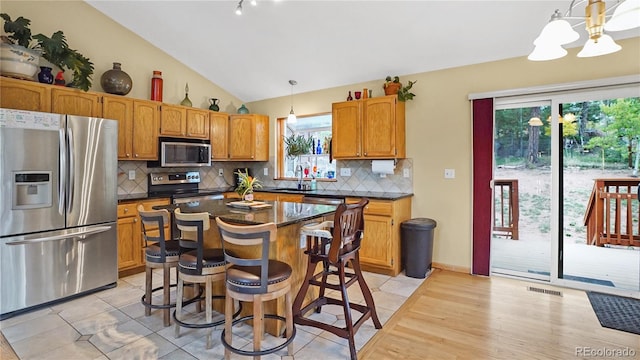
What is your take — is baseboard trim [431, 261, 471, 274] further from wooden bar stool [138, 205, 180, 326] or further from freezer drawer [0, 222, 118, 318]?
freezer drawer [0, 222, 118, 318]

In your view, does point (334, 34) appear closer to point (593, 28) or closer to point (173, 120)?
point (173, 120)

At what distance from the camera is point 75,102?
11.3 feet

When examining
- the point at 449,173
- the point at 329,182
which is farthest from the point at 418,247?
the point at 329,182

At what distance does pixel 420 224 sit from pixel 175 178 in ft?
11.8

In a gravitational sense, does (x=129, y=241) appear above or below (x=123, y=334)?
above

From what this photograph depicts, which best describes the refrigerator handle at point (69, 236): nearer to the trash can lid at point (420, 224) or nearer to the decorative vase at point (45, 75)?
the decorative vase at point (45, 75)

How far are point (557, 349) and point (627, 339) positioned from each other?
63cm

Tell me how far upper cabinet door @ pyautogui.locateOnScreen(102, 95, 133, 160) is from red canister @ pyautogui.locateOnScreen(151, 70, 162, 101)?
1.46 feet

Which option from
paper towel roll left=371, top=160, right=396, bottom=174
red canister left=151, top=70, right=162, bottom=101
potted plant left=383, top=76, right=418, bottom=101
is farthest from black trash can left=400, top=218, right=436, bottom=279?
red canister left=151, top=70, right=162, bottom=101

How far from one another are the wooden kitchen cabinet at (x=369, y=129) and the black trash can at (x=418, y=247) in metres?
0.95

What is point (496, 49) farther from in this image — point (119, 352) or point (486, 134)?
point (119, 352)

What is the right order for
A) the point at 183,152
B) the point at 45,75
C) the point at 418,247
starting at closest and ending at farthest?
1. the point at 45,75
2. the point at 418,247
3. the point at 183,152

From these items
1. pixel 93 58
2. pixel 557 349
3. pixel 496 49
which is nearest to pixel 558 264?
pixel 557 349

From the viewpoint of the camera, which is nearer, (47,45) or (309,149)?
(47,45)
